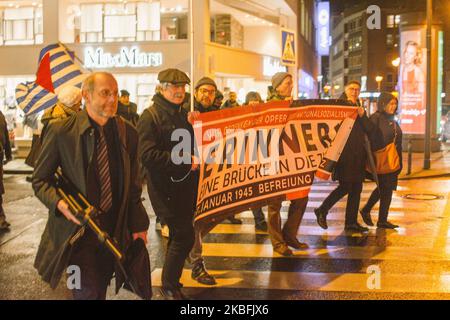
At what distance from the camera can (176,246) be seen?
5402 mm

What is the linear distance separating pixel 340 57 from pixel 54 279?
134 m

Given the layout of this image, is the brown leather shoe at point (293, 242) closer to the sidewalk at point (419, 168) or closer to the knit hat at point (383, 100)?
the knit hat at point (383, 100)

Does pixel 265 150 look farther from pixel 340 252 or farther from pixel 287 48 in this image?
pixel 287 48

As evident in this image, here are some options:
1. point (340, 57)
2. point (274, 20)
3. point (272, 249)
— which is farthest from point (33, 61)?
point (340, 57)

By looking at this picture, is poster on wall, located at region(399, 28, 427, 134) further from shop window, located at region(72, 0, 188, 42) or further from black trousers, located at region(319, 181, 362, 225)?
black trousers, located at region(319, 181, 362, 225)

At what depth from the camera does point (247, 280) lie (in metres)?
6.28

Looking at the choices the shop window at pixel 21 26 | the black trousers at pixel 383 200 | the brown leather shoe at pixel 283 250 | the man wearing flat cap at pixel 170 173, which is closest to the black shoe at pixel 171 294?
the man wearing flat cap at pixel 170 173

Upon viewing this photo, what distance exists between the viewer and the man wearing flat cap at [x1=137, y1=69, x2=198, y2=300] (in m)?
5.32

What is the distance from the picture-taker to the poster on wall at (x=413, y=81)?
23.3m

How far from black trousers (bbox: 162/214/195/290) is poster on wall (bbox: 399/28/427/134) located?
1946 centimetres

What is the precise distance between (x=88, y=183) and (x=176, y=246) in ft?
5.32

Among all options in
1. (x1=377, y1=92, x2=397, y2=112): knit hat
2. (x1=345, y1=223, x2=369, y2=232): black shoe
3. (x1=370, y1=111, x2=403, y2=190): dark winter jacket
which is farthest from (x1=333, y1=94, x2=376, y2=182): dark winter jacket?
(x1=345, y1=223, x2=369, y2=232): black shoe
